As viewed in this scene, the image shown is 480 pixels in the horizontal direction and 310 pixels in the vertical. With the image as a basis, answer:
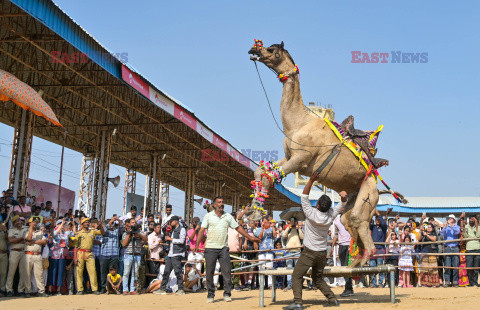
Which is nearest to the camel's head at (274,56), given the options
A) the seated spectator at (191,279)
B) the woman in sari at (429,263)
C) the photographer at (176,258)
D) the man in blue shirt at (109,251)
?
the photographer at (176,258)

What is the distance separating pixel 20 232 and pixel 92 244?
205cm

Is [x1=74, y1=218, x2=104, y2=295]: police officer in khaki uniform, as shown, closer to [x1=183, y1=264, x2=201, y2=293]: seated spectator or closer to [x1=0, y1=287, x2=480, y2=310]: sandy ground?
[x1=0, y1=287, x2=480, y2=310]: sandy ground

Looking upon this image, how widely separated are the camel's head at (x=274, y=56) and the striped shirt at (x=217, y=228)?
3.47m

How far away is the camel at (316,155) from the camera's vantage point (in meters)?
9.41

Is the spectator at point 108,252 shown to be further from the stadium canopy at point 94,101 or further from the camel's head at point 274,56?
the camel's head at point 274,56

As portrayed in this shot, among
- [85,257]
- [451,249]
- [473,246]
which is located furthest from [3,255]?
[473,246]

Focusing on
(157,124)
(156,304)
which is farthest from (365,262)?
(157,124)

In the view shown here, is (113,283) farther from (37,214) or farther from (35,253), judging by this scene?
(37,214)

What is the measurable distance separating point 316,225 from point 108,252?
755 cm

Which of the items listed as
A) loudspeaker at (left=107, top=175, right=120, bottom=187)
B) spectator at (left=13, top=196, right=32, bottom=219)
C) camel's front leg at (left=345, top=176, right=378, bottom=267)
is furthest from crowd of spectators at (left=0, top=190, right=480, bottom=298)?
loudspeaker at (left=107, top=175, right=120, bottom=187)

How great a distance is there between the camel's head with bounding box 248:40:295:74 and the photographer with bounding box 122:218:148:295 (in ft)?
22.9

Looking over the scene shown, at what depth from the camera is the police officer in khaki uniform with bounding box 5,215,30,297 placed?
13.3 meters

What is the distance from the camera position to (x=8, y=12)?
604 inches

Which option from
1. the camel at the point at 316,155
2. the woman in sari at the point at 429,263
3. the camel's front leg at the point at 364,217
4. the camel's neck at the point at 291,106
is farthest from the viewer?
the woman in sari at the point at 429,263
